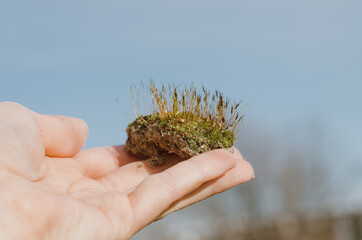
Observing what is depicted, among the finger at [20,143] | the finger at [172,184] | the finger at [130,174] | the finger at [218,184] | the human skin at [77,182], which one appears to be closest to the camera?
the human skin at [77,182]

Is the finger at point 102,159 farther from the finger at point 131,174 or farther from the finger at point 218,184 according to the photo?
the finger at point 218,184

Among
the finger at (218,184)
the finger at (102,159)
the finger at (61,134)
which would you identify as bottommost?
the finger at (218,184)

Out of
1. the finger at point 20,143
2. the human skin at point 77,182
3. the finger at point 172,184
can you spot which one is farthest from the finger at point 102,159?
the finger at point 172,184

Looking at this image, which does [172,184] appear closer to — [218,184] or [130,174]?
[218,184]

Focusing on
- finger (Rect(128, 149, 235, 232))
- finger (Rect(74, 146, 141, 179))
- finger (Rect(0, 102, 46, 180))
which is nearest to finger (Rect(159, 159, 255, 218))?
finger (Rect(128, 149, 235, 232))

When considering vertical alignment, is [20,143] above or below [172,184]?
above

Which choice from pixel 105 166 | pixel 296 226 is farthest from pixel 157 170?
pixel 296 226

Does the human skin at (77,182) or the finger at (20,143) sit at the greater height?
the finger at (20,143)

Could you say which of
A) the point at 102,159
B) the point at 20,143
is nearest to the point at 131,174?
the point at 102,159
